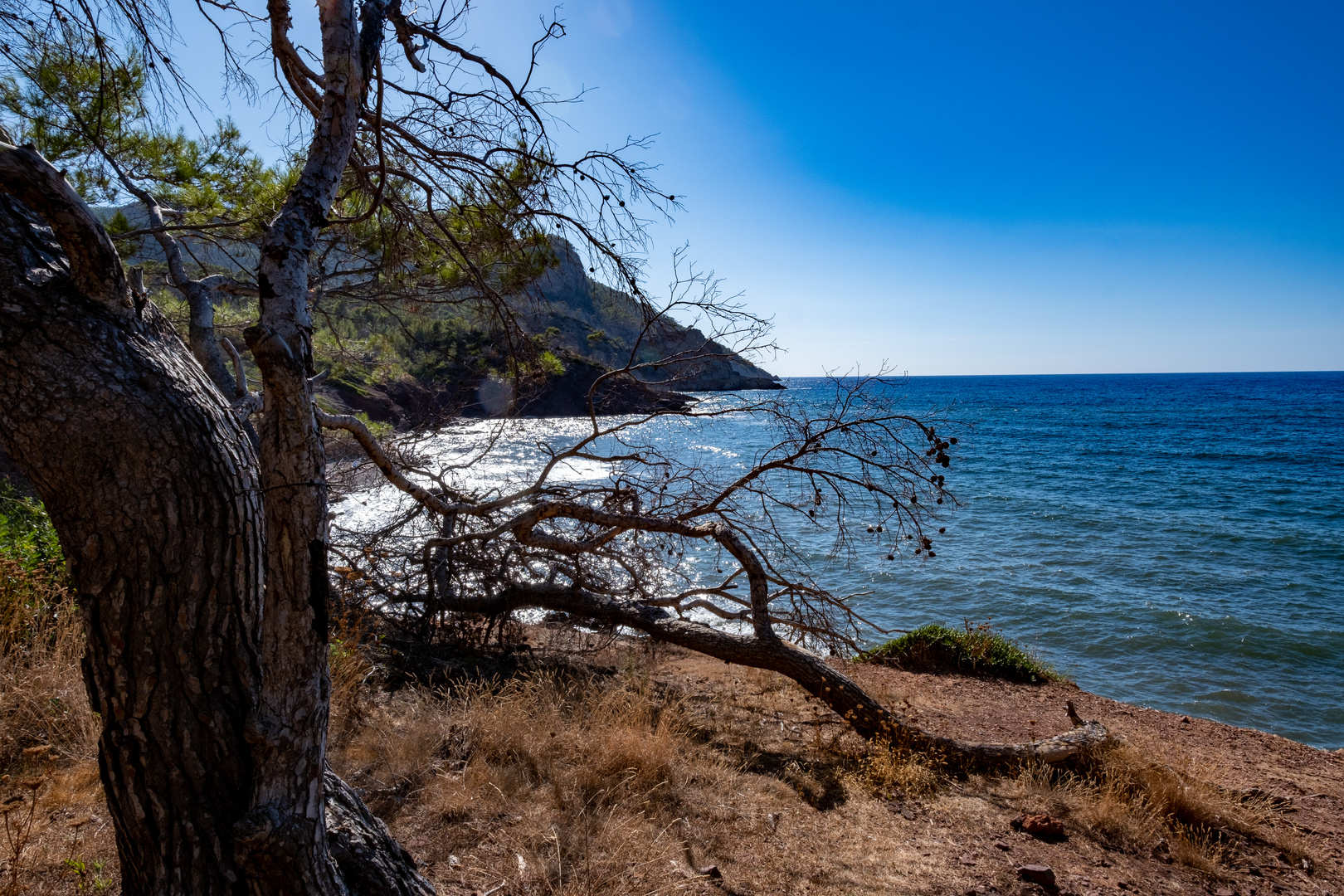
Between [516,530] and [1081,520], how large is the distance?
18523 millimetres

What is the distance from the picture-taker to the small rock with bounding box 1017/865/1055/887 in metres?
3.38

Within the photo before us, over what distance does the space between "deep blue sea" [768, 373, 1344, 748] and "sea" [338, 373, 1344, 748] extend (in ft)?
0.12

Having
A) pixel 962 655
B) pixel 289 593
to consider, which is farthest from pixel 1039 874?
pixel 962 655

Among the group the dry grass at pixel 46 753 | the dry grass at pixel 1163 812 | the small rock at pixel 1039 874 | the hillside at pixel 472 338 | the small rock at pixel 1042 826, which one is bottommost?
the dry grass at pixel 1163 812

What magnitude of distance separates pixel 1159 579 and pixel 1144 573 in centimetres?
41

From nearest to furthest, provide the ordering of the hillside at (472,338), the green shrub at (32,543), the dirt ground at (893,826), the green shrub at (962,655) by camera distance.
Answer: the dirt ground at (893,826)
the hillside at (472,338)
the green shrub at (32,543)
the green shrub at (962,655)

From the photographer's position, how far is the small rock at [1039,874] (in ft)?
11.1

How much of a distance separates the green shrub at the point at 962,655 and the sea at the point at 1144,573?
1.13m

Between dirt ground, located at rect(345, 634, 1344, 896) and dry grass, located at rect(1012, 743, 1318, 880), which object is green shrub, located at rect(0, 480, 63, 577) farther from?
→ dry grass, located at rect(1012, 743, 1318, 880)

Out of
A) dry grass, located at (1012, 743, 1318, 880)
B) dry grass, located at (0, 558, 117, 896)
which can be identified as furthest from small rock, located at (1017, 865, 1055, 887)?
dry grass, located at (0, 558, 117, 896)

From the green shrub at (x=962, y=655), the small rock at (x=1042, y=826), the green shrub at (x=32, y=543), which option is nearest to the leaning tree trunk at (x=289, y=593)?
the green shrub at (x=32, y=543)

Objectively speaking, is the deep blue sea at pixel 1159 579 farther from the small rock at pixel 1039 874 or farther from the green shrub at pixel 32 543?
the green shrub at pixel 32 543

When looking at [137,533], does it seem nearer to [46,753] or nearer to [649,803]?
[46,753]

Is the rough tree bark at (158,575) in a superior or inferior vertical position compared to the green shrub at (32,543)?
superior
